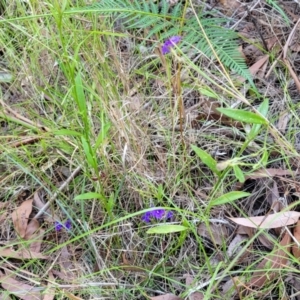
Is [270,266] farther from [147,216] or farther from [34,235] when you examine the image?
[34,235]

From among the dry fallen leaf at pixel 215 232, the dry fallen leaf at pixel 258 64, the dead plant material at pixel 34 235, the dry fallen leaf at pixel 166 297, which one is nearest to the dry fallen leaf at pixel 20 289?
the dead plant material at pixel 34 235

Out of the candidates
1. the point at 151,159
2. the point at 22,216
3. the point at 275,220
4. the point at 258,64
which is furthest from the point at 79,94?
the point at 258,64

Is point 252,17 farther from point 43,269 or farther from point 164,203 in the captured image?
point 43,269

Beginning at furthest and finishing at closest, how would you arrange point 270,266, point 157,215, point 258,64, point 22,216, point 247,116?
point 258,64, point 22,216, point 157,215, point 270,266, point 247,116

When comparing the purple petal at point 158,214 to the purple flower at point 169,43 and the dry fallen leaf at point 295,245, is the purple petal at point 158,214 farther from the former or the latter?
the purple flower at point 169,43

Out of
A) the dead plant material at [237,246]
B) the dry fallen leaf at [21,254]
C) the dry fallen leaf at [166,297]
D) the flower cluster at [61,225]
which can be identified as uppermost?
the dead plant material at [237,246]
